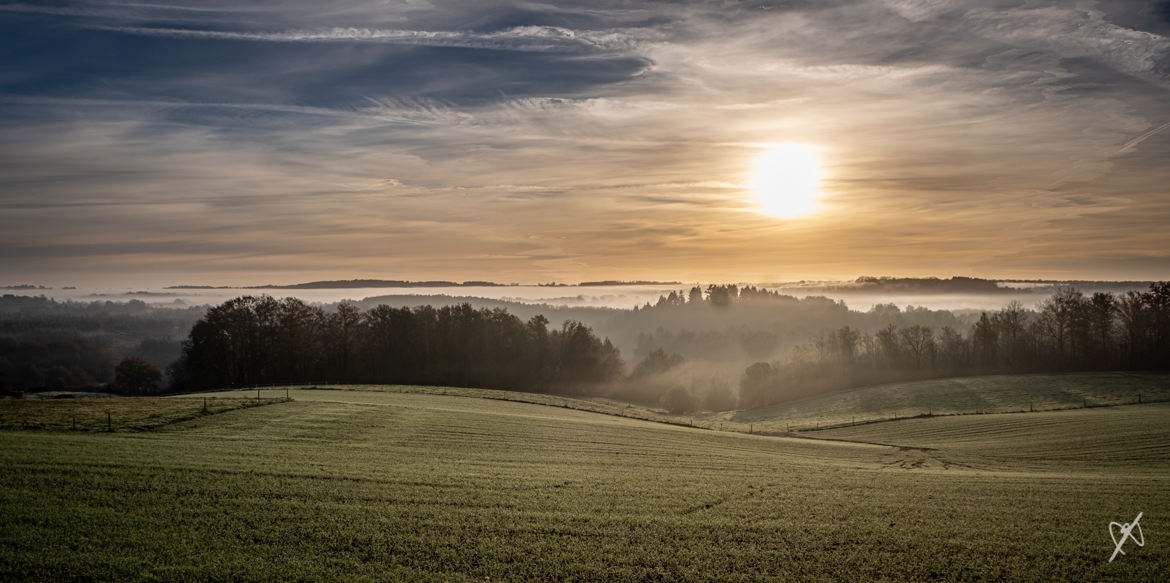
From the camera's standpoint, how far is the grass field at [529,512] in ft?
A: 49.0

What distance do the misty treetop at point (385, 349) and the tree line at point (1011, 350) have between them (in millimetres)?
31490

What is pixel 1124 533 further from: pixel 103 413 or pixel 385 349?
pixel 385 349

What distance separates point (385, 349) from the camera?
9125cm

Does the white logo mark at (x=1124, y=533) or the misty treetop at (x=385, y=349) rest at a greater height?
the misty treetop at (x=385, y=349)

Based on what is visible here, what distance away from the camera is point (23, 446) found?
78.9ft

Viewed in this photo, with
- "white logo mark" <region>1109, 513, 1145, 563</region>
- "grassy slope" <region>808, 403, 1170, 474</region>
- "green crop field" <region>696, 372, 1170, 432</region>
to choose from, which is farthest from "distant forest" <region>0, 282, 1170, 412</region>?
"white logo mark" <region>1109, 513, 1145, 563</region>

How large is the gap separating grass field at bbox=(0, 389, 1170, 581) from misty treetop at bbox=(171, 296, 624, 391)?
52.5 metres

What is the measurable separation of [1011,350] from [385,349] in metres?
97.5

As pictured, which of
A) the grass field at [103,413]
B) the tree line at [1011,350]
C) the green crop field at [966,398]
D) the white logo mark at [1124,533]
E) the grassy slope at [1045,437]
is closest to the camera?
the white logo mark at [1124,533]

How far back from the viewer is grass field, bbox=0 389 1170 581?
49.0ft

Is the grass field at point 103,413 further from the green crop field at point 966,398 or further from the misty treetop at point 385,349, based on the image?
the green crop field at point 966,398

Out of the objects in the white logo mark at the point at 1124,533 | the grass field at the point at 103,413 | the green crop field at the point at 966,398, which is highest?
the grass field at the point at 103,413

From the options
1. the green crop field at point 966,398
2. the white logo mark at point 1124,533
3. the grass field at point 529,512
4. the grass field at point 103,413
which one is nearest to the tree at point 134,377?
the grass field at point 103,413

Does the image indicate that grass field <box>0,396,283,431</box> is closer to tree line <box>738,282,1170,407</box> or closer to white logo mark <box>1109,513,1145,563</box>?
white logo mark <box>1109,513,1145,563</box>
